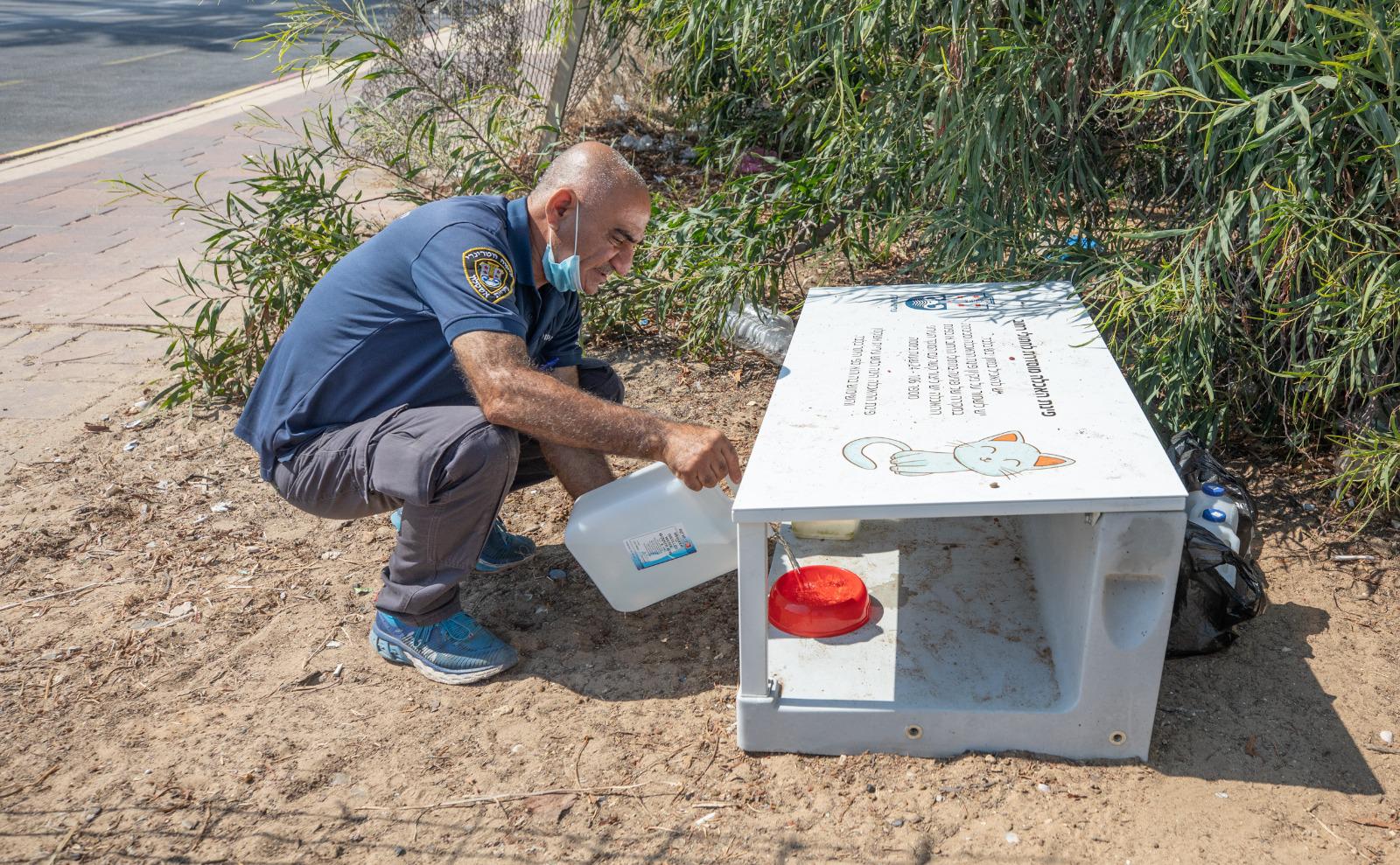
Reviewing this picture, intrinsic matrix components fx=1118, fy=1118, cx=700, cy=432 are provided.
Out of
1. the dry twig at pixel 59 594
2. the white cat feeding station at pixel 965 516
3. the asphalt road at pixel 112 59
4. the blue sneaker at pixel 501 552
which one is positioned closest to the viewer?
the white cat feeding station at pixel 965 516

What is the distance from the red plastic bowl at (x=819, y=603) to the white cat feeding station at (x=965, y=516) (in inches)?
1.4

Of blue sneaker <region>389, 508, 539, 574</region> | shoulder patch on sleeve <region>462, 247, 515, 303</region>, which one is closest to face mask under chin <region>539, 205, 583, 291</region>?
shoulder patch on sleeve <region>462, 247, 515, 303</region>

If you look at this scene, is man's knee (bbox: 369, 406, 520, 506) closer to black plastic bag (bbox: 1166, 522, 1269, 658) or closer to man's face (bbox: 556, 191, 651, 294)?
man's face (bbox: 556, 191, 651, 294)

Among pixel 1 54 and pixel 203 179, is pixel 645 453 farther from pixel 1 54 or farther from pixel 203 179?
pixel 1 54

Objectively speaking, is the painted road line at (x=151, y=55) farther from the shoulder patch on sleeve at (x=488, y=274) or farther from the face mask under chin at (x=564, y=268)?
the shoulder patch on sleeve at (x=488, y=274)

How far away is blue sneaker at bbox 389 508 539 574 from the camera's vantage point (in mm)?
3090

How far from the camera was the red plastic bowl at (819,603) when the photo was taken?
2.57m

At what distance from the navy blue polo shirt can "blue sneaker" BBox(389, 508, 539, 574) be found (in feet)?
1.70

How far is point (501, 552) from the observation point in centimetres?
311

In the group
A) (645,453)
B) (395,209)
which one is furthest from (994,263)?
(395,209)

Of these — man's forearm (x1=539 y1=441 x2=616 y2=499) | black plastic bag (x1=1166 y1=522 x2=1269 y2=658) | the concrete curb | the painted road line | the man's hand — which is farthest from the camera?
the painted road line

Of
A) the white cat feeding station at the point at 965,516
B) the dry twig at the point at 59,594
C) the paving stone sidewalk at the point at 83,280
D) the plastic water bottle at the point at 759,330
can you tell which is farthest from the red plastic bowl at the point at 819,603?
the paving stone sidewalk at the point at 83,280

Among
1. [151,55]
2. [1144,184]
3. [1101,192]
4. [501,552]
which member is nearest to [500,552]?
[501,552]

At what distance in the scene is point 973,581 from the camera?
2812mm
